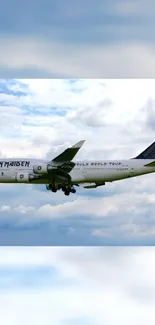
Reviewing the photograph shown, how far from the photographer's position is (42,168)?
89.9 ft

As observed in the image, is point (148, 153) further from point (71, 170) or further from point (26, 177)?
point (26, 177)

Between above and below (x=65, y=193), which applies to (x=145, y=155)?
above

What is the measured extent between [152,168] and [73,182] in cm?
436

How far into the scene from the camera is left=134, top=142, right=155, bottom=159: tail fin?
3172 cm

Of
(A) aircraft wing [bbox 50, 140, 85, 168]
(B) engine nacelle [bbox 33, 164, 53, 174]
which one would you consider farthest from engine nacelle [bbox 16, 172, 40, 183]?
(A) aircraft wing [bbox 50, 140, 85, 168]

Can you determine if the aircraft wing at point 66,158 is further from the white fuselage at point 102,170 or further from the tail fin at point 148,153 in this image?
the tail fin at point 148,153

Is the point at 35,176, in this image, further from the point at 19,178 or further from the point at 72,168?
the point at 72,168

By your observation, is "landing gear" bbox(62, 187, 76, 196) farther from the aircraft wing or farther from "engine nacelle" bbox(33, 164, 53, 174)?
"engine nacelle" bbox(33, 164, 53, 174)

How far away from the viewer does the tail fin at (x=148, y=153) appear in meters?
31.7

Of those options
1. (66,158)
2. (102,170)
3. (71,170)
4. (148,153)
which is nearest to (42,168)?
(66,158)

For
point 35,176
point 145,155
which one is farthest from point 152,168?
point 35,176

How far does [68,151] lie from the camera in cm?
2816

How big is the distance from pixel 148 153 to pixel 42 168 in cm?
741

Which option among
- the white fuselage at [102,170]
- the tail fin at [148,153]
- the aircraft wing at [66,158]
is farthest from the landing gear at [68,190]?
the tail fin at [148,153]
